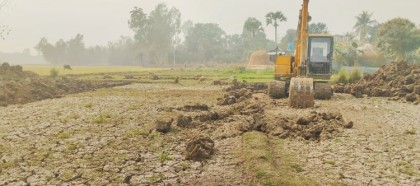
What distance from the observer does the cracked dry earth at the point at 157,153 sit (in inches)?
266

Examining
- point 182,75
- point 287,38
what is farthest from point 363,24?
point 182,75

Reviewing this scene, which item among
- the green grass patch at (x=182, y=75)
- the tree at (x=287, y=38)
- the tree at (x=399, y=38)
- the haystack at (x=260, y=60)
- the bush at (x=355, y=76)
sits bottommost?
the green grass patch at (x=182, y=75)

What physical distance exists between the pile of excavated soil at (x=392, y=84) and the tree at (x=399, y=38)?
3283 centimetres

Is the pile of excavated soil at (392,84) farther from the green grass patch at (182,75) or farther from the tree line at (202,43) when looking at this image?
the tree line at (202,43)

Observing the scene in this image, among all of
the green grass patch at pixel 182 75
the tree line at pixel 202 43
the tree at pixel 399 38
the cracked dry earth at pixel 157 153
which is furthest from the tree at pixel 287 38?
the cracked dry earth at pixel 157 153

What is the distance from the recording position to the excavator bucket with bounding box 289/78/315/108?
1442cm

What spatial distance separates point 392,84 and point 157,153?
16848mm

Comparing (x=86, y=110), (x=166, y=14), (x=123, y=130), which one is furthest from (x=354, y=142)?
(x=166, y=14)

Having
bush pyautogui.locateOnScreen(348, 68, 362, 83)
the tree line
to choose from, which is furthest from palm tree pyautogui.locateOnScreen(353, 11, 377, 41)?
bush pyautogui.locateOnScreen(348, 68, 362, 83)

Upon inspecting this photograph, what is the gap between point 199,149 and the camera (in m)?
7.88

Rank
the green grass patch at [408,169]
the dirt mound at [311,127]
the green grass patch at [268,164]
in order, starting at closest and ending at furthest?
the green grass patch at [268,164] < the green grass patch at [408,169] < the dirt mound at [311,127]

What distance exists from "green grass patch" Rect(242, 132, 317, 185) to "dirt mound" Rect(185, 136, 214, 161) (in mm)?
768

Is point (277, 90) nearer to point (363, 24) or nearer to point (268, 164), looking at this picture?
point (268, 164)

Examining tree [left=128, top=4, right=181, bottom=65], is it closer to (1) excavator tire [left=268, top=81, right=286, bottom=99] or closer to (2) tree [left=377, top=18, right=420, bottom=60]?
(2) tree [left=377, top=18, right=420, bottom=60]
